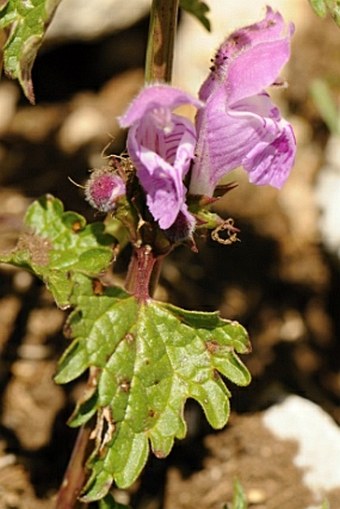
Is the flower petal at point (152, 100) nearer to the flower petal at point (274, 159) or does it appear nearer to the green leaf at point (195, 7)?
the flower petal at point (274, 159)

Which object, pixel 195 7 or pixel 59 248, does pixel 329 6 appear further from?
pixel 59 248

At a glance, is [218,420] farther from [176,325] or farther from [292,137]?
[292,137]

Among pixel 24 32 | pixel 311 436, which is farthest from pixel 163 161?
pixel 311 436

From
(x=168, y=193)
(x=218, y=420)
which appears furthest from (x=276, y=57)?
(x=218, y=420)

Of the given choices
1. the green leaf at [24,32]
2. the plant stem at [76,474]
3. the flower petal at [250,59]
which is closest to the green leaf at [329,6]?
the flower petal at [250,59]

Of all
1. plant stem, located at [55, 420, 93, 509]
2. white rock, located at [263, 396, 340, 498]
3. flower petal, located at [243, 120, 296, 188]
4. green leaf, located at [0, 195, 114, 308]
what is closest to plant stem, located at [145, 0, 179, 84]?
flower petal, located at [243, 120, 296, 188]
